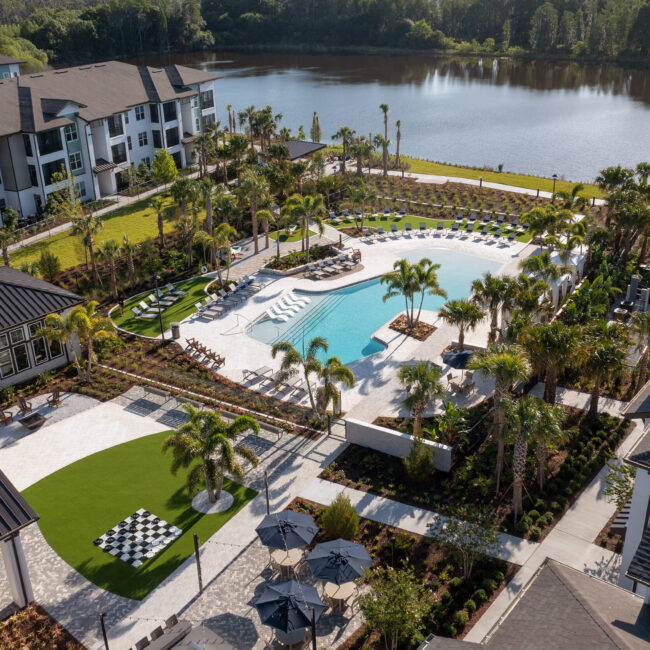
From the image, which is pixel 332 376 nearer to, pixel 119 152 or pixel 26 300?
pixel 26 300

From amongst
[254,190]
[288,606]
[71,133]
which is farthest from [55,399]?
[71,133]

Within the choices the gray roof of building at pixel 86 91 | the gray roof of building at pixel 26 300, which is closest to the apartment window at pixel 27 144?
the gray roof of building at pixel 86 91

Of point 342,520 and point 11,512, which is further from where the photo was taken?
point 342,520

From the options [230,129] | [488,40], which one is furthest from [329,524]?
[488,40]

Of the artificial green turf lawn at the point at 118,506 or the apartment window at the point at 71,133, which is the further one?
the apartment window at the point at 71,133

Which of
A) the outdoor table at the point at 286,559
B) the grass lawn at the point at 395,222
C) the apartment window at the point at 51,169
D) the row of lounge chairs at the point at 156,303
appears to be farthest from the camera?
the grass lawn at the point at 395,222

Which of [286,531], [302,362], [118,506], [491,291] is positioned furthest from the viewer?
[491,291]

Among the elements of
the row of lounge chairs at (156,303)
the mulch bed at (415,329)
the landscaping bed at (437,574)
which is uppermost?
the row of lounge chairs at (156,303)

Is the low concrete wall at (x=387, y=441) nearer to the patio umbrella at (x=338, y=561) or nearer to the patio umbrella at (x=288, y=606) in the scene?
the patio umbrella at (x=338, y=561)
